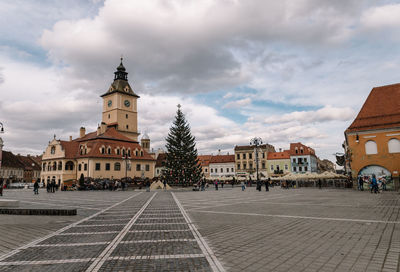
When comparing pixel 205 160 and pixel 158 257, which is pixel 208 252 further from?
pixel 205 160

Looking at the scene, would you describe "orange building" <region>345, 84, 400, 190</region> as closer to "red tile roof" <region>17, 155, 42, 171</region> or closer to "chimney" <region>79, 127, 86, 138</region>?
"chimney" <region>79, 127, 86, 138</region>

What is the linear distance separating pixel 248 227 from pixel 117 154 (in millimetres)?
53568

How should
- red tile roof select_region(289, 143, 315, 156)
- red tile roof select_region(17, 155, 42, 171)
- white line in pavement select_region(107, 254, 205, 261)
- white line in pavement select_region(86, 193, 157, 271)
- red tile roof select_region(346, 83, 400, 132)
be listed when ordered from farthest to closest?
red tile roof select_region(17, 155, 42, 171) → red tile roof select_region(289, 143, 315, 156) → red tile roof select_region(346, 83, 400, 132) → white line in pavement select_region(107, 254, 205, 261) → white line in pavement select_region(86, 193, 157, 271)

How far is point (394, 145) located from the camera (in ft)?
94.0

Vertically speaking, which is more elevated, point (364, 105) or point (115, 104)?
point (115, 104)

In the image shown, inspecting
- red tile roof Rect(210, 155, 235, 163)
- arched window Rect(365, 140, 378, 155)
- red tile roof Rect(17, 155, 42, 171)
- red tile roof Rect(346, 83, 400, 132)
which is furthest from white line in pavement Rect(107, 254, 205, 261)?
red tile roof Rect(17, 155, 42, 171)

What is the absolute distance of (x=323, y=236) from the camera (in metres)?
7.30

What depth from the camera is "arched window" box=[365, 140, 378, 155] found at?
29734 millimetres

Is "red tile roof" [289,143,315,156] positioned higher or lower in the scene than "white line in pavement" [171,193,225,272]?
higher

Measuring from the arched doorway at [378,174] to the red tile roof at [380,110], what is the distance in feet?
14.9

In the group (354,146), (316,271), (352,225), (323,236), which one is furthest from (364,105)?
(316,271)

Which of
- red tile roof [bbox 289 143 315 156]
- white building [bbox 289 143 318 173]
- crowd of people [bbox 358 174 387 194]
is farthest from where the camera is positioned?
red tile roof [bbox 289 143 315 156]

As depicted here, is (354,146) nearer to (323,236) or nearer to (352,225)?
(352,225)

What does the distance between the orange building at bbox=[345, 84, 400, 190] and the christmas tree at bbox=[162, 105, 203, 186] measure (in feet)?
73.3
